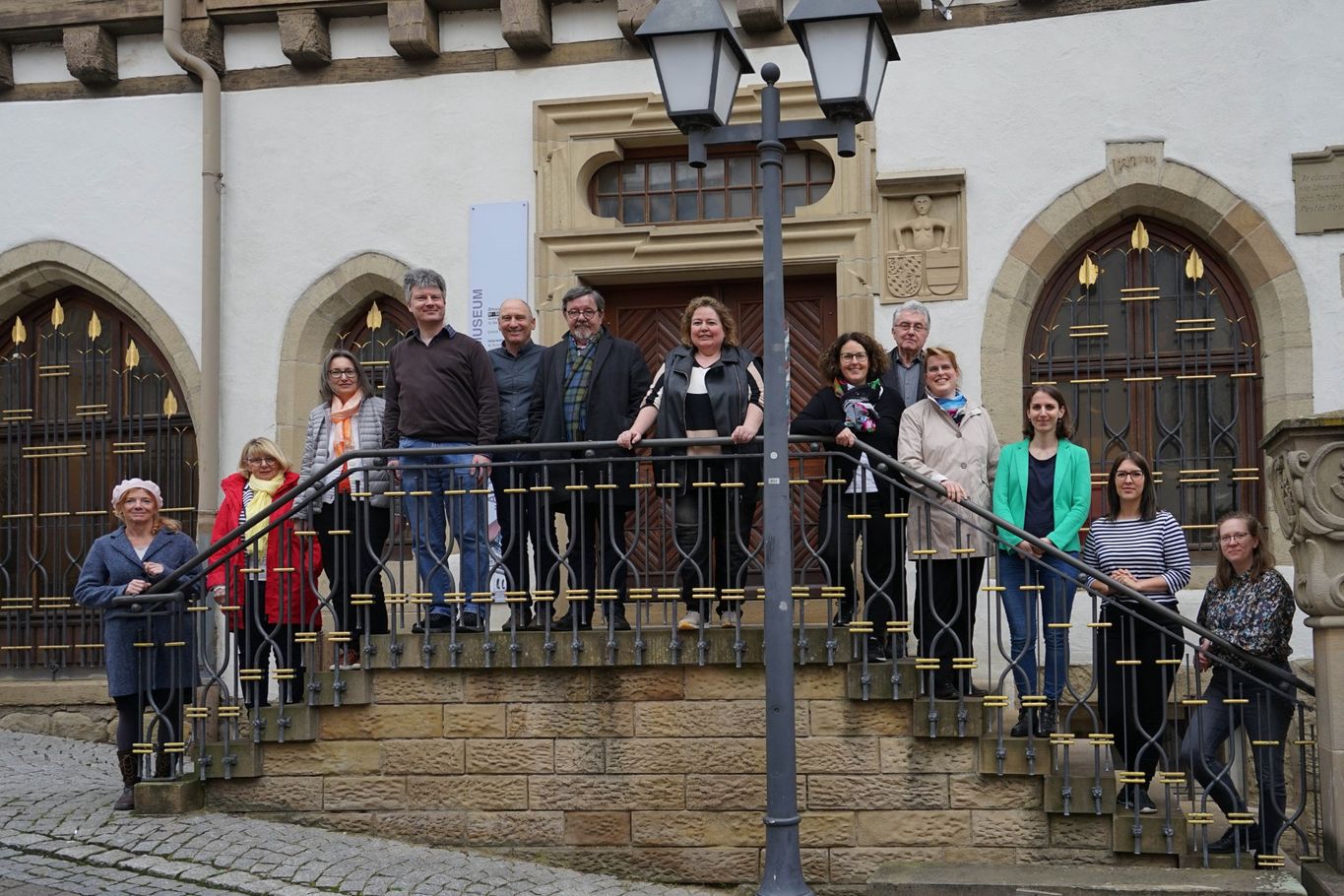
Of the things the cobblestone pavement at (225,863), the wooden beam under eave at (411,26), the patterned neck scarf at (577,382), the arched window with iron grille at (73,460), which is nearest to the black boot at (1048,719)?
the cobblestone pavement at (225,863)

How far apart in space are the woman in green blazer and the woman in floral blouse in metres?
0.66

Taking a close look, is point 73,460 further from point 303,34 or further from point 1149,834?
point 1149,834

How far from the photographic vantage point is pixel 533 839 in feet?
27.9

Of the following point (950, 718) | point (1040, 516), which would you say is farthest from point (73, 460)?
point (1040, 516)

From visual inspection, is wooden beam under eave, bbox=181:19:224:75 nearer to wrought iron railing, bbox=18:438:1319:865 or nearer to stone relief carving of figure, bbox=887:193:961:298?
wrought iron railing, bbox=18:438:1319:865

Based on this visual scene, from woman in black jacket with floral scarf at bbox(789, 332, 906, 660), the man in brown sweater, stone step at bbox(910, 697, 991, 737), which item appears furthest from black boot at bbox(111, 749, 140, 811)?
stone step at bbox(910, 697, 991, 737)

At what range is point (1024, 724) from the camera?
824cm

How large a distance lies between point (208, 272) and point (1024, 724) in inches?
244

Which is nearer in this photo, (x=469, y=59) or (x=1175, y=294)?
(x=1175, y=294)

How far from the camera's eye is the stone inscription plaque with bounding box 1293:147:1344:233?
402 inches

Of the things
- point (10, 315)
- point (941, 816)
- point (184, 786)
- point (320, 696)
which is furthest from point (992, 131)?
point (10, 315)

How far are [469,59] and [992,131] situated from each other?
3399mm

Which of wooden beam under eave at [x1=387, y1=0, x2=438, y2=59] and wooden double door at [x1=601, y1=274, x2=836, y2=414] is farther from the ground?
wooden beam under eave at [x1=387, y1=0, x2=438, y2=59]

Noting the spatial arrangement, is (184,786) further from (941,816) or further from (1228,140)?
(1228,140)
